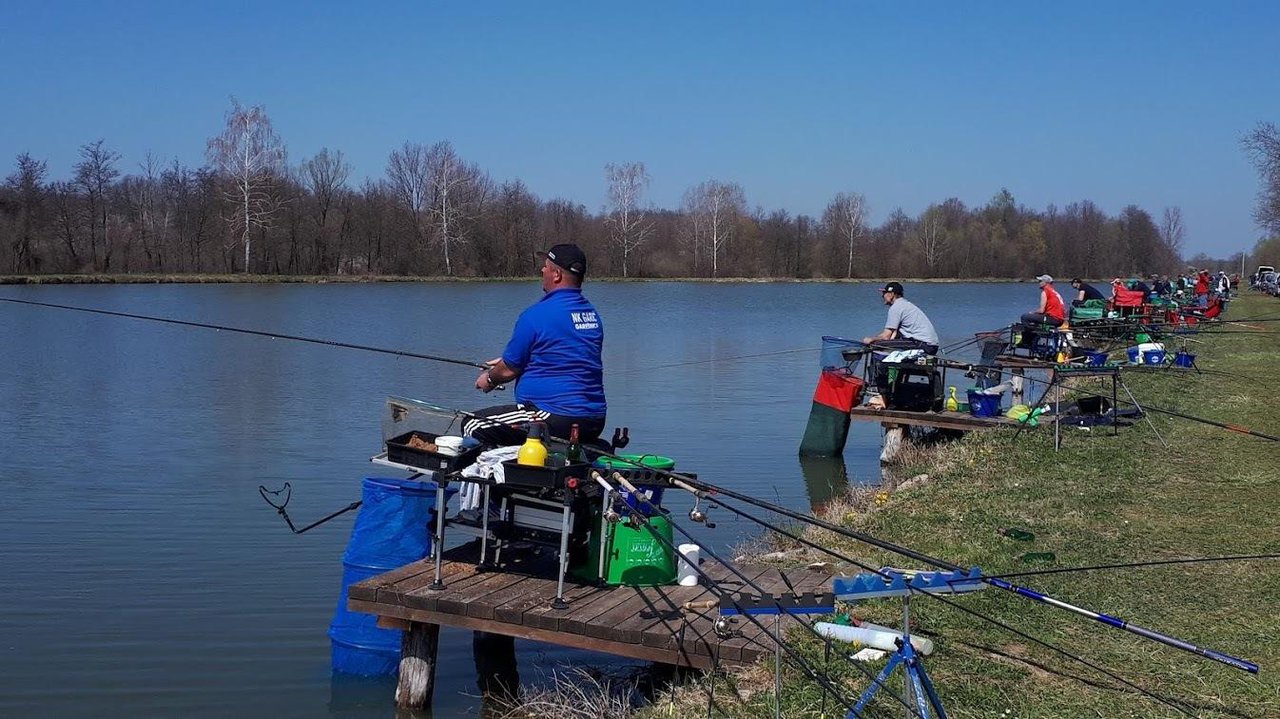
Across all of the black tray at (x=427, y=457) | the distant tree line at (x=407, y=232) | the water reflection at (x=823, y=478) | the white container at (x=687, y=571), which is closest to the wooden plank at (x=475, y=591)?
the black tray at (x=427, y=457)

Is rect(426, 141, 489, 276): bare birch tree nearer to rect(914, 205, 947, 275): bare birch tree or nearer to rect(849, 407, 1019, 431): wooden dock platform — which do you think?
rect(914, 205, 947, 275): bare birch tree

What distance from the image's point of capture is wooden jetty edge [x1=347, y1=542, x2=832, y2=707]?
606 cm

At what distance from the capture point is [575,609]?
20.9ft

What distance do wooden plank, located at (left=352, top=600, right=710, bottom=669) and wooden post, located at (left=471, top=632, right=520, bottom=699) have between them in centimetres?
109

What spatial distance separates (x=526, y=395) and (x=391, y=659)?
178cm

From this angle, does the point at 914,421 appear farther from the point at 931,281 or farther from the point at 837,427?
the point at 931,281

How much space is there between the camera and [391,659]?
295 inches

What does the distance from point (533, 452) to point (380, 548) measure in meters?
1.37

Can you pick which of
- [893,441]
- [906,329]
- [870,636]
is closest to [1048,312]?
[906,329]

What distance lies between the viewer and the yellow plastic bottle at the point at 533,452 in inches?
254

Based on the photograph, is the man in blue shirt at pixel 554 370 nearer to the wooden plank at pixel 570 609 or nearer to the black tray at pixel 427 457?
the black tray at pixel 427 457

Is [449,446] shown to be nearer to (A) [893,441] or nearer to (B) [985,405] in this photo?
(B) [985,405]

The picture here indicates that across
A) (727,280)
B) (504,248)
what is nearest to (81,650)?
(504,248)

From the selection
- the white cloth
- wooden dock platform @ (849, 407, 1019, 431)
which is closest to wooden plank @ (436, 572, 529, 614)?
the white cloth
